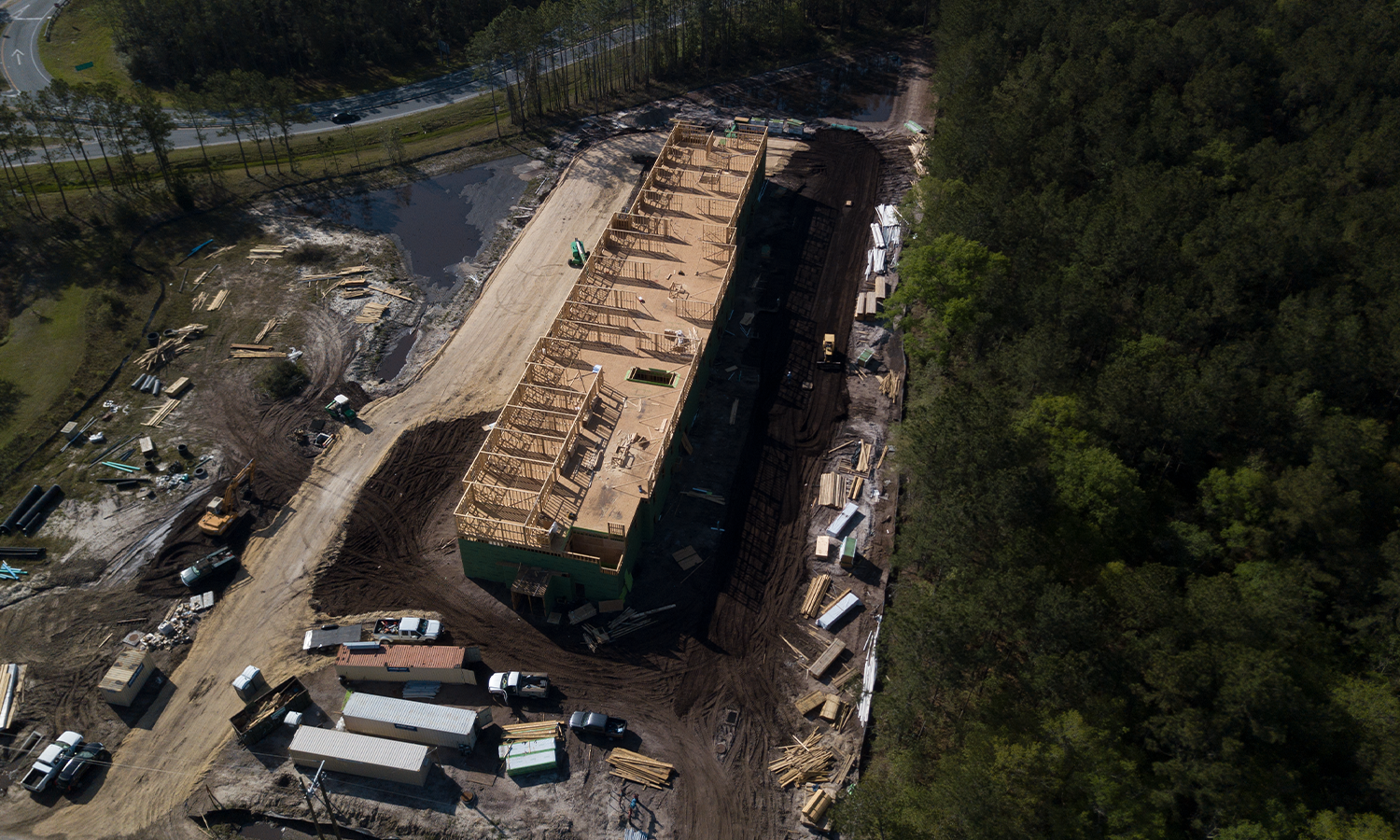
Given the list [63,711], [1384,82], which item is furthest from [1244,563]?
[63,711]

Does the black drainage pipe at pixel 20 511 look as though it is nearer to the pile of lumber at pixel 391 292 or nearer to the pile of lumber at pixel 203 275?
the pile of lumber at pixel 203 275

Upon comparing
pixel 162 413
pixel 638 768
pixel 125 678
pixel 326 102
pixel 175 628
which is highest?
pixel 326 102

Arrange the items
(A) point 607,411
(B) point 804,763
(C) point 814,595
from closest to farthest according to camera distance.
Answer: (B) point 804,763 < (C) point 814,595 < (A) point 607,411

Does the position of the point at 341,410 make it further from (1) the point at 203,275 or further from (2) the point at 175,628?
(1) the point at 203,275

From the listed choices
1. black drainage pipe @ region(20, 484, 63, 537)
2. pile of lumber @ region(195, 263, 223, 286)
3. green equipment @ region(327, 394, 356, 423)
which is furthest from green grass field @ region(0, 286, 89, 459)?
green equipment @ region(327, 394, 356, 423)

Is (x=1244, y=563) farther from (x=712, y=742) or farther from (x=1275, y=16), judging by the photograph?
(x=1275, y=16)

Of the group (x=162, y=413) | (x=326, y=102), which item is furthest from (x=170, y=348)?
(x=326, y=102)

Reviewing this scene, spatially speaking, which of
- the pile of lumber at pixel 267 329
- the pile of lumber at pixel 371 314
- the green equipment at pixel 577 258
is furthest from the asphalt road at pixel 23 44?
the green equipment at pixel 577 258
